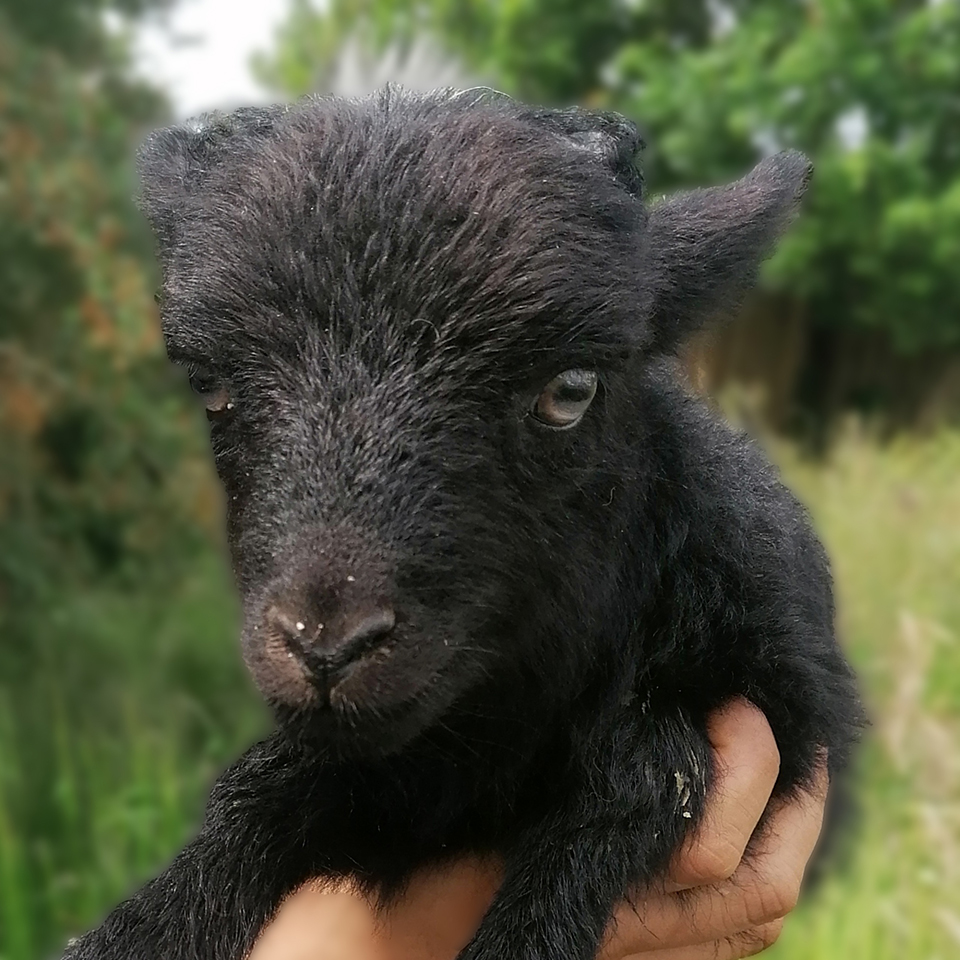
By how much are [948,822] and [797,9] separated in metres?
9.06

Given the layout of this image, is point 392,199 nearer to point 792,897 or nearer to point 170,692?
point 792,897

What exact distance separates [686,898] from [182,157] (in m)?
1.31

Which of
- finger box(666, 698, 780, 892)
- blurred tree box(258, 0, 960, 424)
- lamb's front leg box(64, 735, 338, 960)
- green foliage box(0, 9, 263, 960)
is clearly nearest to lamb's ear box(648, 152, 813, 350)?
finger box(666, 698, 780, 892)

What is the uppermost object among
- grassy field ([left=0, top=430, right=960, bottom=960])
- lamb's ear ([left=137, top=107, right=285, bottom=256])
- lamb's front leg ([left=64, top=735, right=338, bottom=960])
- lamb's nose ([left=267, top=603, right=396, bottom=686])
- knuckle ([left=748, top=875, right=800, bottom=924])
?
lamb's ear ([left=137, top=107, right=285, bottom=256])

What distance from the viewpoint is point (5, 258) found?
11.6 feet

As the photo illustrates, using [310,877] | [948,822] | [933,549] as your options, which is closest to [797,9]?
[933,549]

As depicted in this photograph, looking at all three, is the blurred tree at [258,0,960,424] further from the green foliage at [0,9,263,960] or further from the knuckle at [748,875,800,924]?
the knuckle at [748,875,800,924]

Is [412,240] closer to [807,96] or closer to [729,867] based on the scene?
[729,867]

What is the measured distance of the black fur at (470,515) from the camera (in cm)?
112

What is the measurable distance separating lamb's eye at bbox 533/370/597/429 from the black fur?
0.8 inches

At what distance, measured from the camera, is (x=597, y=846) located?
138cm

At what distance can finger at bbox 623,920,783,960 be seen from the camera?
5.27ft

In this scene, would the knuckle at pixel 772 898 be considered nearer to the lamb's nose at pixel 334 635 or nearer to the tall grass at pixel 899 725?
the tall grass at pixel 899 725

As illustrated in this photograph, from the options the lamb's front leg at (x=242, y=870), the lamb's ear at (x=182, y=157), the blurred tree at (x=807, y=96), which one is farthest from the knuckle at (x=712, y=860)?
the blurred tree at (x=807, y=96)
